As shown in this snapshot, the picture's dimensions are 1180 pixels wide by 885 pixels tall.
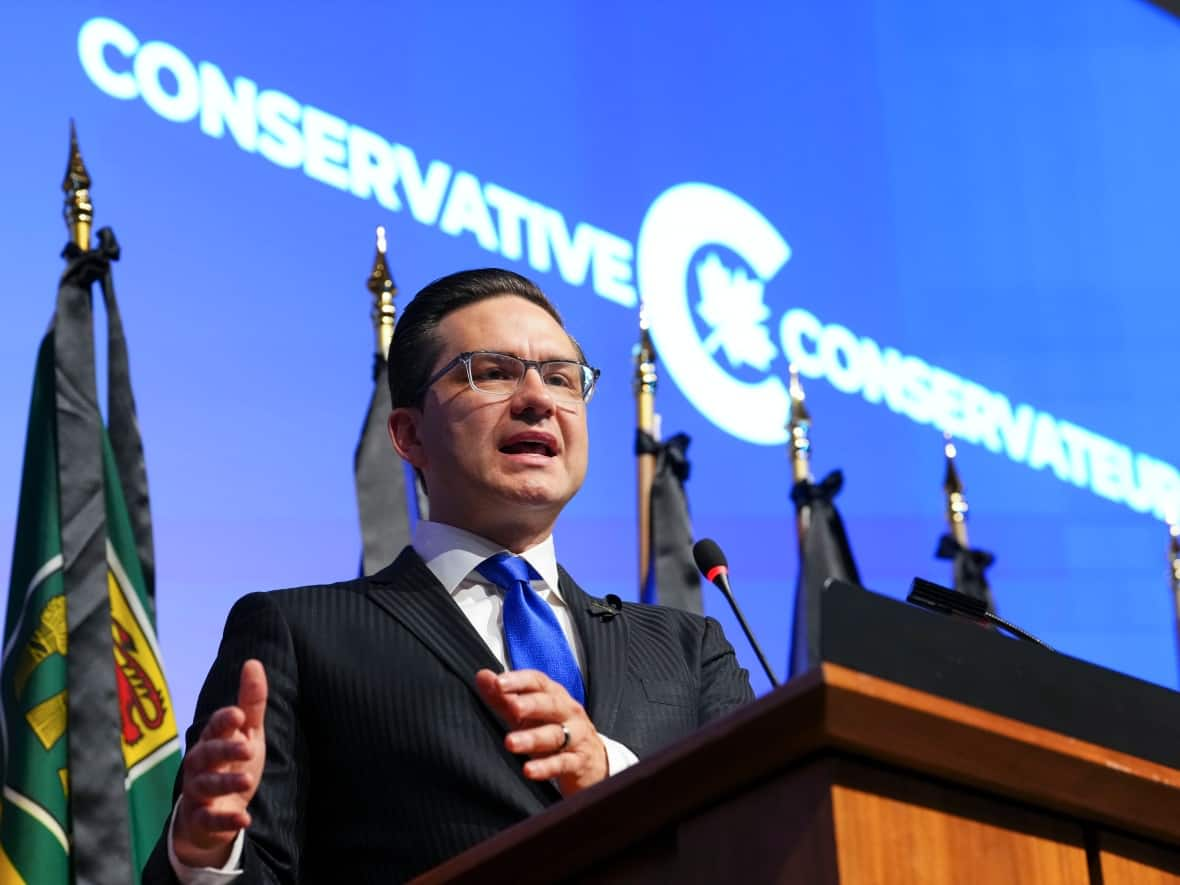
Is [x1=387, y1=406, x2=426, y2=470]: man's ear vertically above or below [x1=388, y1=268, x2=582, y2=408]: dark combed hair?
below

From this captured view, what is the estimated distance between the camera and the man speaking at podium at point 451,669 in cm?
170

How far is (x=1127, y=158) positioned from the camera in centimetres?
645

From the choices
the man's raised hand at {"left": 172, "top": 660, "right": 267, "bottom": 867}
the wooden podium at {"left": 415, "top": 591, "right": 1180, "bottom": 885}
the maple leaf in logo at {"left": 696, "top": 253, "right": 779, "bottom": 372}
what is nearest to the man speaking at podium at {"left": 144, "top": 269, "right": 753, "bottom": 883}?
the man's raised hand at {"left": 172, "top": 660, "right": 267, "bottom": 867}

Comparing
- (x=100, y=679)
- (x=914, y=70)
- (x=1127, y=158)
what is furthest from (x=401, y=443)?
(x=1127, y=158)

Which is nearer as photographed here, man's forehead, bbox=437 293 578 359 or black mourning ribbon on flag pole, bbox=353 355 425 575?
man's forehead, bbox=437 293 578 359

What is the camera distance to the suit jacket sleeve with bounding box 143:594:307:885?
1813mm

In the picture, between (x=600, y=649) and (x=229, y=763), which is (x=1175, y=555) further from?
(x=229, y=763)

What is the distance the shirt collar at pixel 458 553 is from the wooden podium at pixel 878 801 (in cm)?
79

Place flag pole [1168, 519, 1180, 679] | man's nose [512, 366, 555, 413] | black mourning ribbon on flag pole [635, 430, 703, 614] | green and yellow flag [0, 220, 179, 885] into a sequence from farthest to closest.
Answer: flag pole [1168, 519, 1180, 679] → black mourning ribbon on flag pole [635, 430, 703, 614] → green and yellow flag [0, 220, 179, 885] → man's nose [512, 366, 555, 413]

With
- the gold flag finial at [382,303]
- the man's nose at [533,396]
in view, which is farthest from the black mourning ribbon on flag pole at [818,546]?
the man's nose at [533,396]

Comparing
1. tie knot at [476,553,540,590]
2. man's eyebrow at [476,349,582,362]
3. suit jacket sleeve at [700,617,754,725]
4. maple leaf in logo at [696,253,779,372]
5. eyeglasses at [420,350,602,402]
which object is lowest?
suit jacket sleeve at [700,617,754,725]

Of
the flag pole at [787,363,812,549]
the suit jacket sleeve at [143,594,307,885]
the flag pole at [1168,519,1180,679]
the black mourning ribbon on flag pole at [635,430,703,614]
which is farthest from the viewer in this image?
the flag pole at [1168,519,1180,679]

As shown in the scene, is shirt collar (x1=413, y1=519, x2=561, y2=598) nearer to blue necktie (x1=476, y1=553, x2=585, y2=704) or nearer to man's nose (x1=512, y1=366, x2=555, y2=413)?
blue necktie (x1=476, y1=553, x2=585, y2=704)

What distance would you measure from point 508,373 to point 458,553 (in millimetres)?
262
